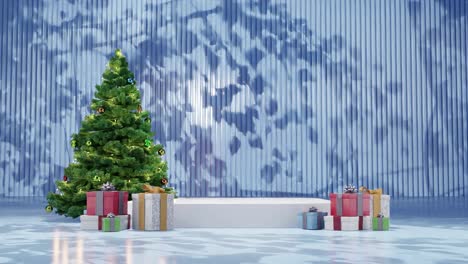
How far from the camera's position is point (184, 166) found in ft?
54.3

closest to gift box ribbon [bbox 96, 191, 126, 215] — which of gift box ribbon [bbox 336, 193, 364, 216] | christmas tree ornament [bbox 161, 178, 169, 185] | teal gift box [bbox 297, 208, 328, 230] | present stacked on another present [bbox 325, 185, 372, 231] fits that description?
christmas tree ornament [bbox 161, 178, 169, 185]

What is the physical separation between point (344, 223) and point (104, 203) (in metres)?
2.71

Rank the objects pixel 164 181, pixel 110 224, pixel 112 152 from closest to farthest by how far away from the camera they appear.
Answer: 1. pixel 110 224
2. pixel 112 152
3. pixel 164 181

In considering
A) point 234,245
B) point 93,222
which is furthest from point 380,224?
point 93,222

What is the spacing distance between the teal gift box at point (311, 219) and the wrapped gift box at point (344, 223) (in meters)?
0.11

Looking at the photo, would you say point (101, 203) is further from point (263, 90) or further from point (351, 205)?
point (263, 90)

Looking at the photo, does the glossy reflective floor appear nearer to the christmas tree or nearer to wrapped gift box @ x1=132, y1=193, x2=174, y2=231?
wrapped gift box @ x1=132, y1=193, x2=174, y2=231

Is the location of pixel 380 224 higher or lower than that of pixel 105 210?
lower

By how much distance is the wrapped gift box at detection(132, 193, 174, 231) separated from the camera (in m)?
7.34

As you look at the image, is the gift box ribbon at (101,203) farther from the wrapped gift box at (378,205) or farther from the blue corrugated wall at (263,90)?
the blue corrugated wall at (263,90)

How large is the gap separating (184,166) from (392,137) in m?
5.23

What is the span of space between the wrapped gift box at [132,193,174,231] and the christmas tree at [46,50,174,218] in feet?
5.25

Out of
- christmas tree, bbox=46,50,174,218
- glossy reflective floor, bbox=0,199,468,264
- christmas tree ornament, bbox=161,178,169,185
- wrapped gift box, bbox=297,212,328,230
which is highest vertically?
christmas tree, bbox=46,50,174,218

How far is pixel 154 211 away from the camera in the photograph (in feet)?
24.1
